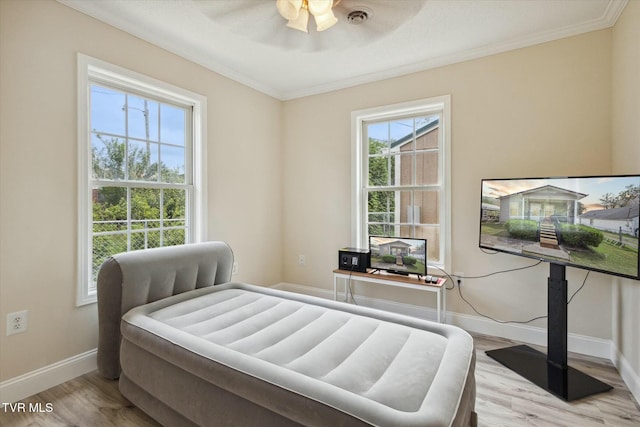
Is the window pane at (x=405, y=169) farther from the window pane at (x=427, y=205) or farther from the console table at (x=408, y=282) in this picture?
the console table at (x=408, y=282)

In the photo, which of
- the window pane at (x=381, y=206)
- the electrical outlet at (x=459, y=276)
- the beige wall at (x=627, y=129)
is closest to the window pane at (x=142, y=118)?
the window pane at (x=381, y=206)

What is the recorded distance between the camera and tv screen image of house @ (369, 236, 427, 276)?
9.32 feet

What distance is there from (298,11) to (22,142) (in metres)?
1.83

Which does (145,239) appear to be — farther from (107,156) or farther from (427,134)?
(427,134)

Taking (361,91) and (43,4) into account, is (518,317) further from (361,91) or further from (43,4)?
(43,4)

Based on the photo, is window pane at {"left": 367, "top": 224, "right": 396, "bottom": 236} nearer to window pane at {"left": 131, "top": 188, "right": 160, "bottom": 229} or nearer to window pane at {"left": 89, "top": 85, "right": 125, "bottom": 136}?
window pane at {"left": 131, "top": 188, "right": 160, "bottom": 229}

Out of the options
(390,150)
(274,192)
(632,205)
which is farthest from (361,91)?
(632,205)

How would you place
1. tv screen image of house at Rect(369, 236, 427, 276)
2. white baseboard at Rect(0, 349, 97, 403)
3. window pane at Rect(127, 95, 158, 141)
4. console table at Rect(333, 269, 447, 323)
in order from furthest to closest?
1. tv screen image of house at Rect(369, 236, 427, 276)
2. console table at Rect(333, 269, 447, 323)
3. window pane at Rect(127, 95, 158, 141)
4. white baseboard at Rect(0, 349, 97, 403)

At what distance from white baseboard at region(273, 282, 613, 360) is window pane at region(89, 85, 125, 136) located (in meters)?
2.61

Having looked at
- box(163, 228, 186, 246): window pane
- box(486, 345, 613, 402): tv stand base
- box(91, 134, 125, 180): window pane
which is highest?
box(91, 134, 125, 180): window pane

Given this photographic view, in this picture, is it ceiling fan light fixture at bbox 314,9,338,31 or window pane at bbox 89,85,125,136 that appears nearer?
ceiling fan light fixture at bbox 314,9,338,31

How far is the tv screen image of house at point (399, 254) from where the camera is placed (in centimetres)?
284

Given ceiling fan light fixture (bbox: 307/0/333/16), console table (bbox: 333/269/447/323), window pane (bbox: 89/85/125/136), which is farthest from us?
console table (bbox: 333/269/447/323)

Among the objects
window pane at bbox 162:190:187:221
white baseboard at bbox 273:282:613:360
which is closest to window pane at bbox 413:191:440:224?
white baseboard at bbox 273:282:613:360
